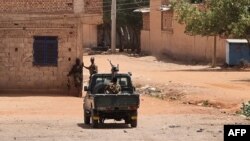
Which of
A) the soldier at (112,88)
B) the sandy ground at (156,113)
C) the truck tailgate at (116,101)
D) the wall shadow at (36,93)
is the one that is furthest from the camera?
the wall shadow at (36,93)

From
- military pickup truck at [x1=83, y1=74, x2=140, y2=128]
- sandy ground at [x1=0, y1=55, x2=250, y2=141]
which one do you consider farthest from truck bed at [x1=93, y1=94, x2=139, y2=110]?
sandy ground at [x1=0, y1=55, x2=250, y2=141]

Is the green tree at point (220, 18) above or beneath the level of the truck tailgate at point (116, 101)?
above

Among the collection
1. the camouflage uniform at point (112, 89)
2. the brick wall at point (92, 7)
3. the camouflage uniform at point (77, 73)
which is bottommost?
the camouflage uniform at point (77, 73)

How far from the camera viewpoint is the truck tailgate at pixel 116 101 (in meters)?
17.4

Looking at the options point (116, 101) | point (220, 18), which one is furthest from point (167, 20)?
point (116, 101)

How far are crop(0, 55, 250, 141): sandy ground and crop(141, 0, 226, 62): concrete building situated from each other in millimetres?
12363

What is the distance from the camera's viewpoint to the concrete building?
5184 cm

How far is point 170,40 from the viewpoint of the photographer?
5975 centimetres

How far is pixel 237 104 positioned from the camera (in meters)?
24.8

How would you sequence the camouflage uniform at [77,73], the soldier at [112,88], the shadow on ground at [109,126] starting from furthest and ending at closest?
the camouflage uniform at [77,73]
the shadow on ground at [109,126]
the soldier at [112,88]

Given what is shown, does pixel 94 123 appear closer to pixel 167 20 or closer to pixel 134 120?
pixel 134 120

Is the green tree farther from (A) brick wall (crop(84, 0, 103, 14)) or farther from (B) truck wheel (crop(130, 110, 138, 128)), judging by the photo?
(B) truck wheel (crop(130, 110, 138, 128))

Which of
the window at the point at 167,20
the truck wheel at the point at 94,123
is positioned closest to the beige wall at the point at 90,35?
the window at the point at 167,20

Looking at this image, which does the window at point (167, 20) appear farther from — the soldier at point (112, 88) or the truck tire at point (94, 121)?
the truck tire at point (94, 121)
